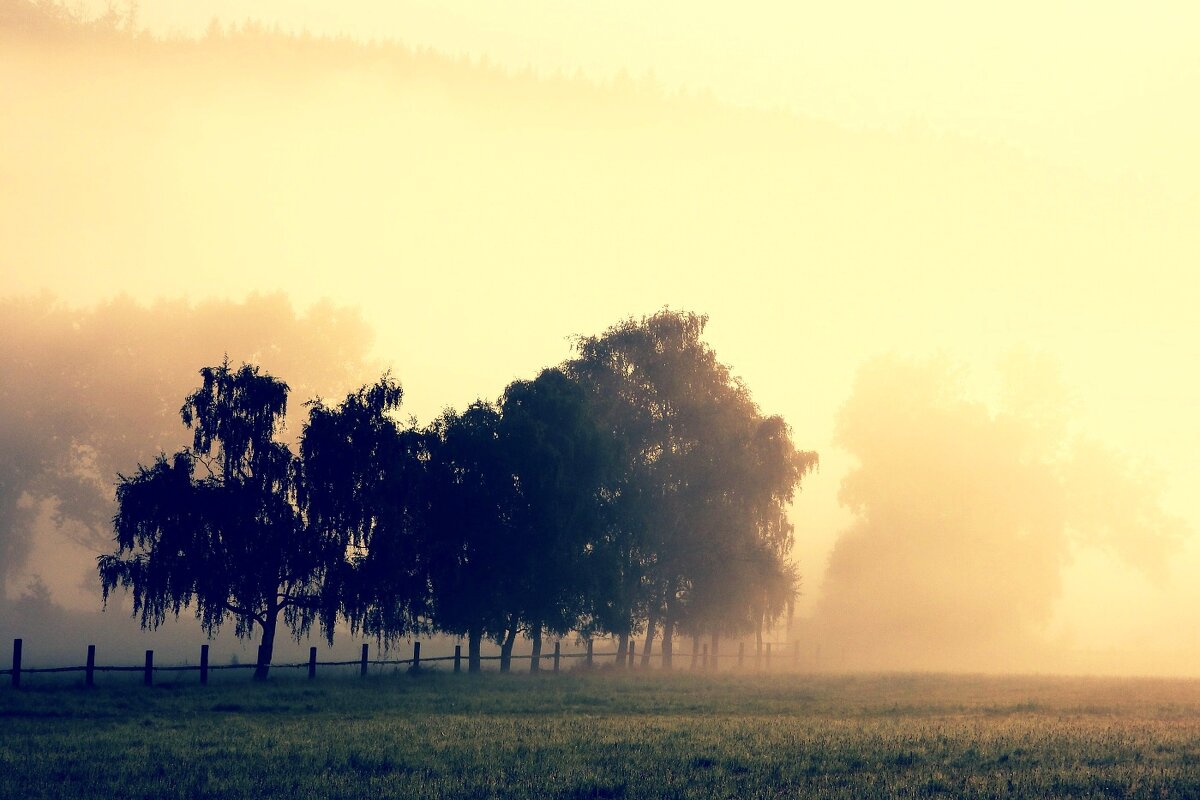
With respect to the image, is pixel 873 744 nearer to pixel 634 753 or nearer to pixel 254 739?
pixel 634 753

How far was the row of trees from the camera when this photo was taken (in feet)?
135

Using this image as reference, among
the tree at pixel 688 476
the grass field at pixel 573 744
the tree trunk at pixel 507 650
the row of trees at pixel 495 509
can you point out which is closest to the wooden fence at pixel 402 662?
the tree trunk at pixel 507 650

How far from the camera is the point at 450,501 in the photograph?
4769 cm

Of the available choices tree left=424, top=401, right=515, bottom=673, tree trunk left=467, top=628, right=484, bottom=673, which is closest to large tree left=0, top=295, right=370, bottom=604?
tree left=424, top=401, right=515, bottom=673

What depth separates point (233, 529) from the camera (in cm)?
4091

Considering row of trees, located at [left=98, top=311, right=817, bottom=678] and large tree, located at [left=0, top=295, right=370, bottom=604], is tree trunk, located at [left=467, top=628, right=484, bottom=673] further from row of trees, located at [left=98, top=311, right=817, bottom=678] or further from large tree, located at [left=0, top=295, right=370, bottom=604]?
large tree, located at [left=0, top=295, right=370, bottom=604]

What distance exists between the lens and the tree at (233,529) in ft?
132

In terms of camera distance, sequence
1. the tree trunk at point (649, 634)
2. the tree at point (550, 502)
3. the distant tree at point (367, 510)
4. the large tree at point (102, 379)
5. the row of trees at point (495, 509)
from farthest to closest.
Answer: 1. the large tree at point (102, 379)
2. the tree trunk at point (649, 634)
3. the tree at point (550, 502)
4. the distant tree at point (367, 510)
5. the row of trees at point (495, 509)

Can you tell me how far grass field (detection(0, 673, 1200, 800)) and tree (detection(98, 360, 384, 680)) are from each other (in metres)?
5.28

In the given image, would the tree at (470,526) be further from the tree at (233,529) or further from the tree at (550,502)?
the tree at (233,529)

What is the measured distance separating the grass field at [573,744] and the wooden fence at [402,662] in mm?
980

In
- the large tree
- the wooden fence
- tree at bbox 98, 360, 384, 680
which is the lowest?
the wooden fence

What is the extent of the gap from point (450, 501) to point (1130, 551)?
73684 millimetres

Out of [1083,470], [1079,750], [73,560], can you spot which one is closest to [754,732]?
[1079,750]
